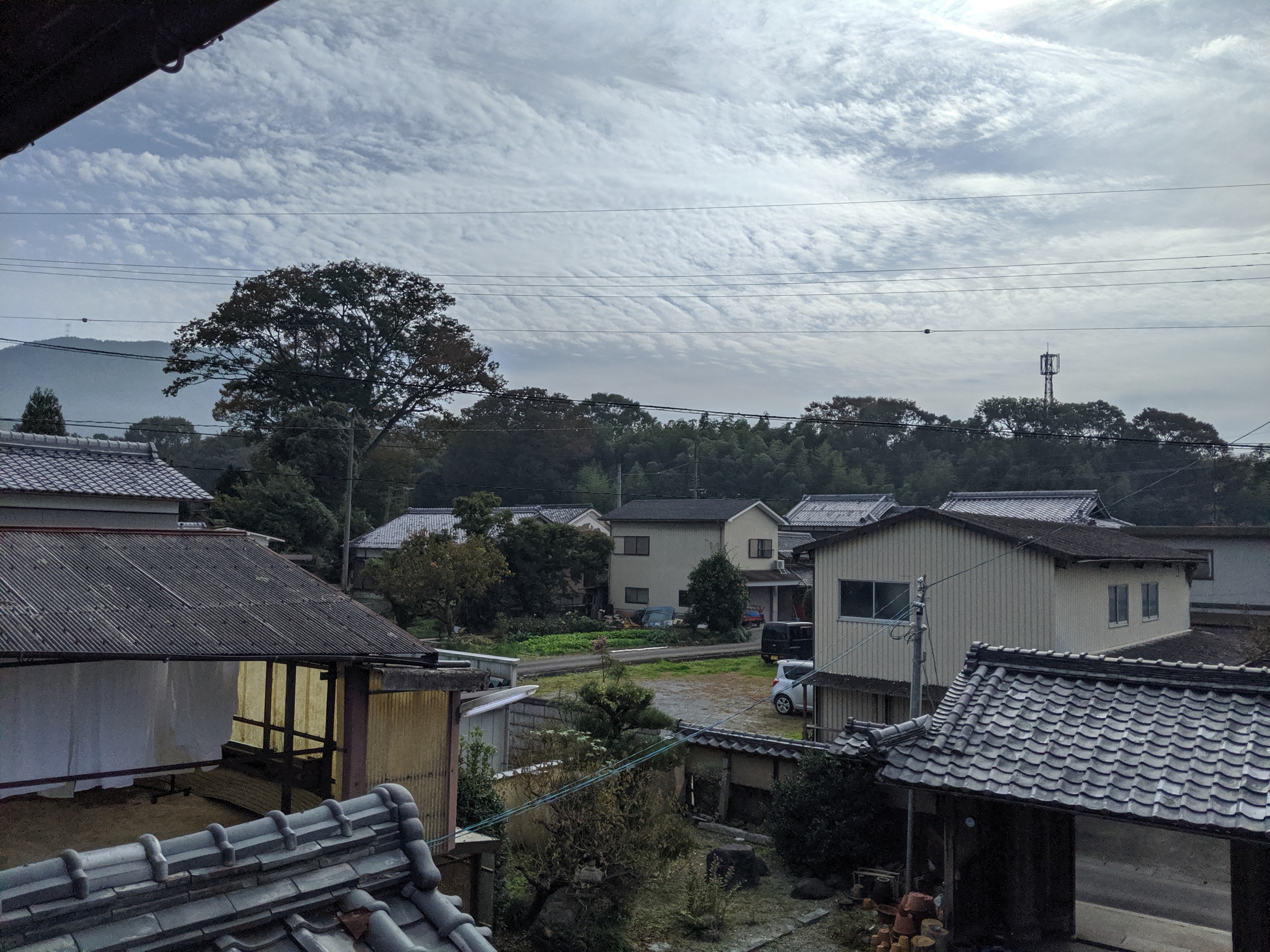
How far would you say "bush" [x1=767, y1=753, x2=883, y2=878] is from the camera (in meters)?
12.9

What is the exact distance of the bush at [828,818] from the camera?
1287 cm

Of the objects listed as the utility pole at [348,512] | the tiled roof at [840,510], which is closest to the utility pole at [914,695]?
the utility pole at [348,512]

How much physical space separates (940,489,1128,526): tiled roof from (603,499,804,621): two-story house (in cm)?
1038

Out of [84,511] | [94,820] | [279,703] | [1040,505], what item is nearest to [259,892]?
[94,820]

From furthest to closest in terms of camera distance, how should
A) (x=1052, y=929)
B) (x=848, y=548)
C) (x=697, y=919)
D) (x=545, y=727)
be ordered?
(x=848, y=548) < (x=545, y=727) < (x=697, y=919) < (x=1052, y=929)

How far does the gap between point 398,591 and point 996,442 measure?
4362cm

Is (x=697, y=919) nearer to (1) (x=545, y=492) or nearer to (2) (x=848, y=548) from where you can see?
(2) (x=848, y=548)

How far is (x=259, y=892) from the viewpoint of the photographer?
14.1 feet

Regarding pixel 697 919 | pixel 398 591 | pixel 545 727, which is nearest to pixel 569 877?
pixel 697 919

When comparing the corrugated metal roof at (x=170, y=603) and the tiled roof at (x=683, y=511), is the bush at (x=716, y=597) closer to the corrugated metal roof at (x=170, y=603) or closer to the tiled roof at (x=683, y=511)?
the tiled roof at (x=683, y=511)

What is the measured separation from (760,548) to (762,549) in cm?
13

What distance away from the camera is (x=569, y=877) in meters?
10.5

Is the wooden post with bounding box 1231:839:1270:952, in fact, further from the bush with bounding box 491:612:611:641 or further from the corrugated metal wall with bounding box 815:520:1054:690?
the bush with bounding box 491:612:611:641

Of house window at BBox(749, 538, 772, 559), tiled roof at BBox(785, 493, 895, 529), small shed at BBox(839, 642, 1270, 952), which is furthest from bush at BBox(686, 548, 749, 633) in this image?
small shed at BBox(839, 642, 1270, 952)
